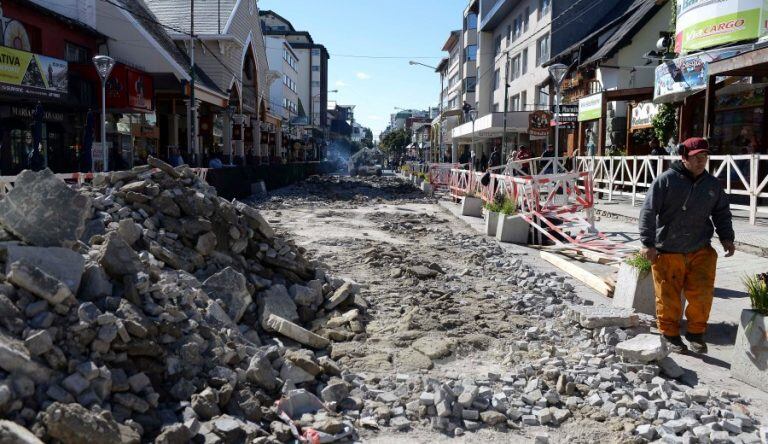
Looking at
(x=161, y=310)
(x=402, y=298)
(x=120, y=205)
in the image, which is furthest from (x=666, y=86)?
(x=161, y=310)

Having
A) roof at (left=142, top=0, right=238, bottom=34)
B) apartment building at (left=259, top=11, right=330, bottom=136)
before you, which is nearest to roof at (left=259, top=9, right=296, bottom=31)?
apartment building at (left=259, top=11, right=330, bottom=136)

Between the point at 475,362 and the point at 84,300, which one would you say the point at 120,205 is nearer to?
the point at 84,300

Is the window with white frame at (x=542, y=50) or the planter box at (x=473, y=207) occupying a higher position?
the window with white frame at (x=542, y=50)

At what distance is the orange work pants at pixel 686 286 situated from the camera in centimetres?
550

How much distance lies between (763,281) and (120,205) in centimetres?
642

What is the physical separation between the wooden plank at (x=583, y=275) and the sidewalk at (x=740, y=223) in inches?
105

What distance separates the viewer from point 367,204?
2430 centimetres

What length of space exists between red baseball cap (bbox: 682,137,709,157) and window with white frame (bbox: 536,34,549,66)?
103ft

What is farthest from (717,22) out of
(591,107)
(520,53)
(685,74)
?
(520,53)

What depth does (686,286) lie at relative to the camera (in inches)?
221

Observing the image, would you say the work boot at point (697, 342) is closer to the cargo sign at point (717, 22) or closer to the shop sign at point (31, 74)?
the cargo sign at point (717, 22)

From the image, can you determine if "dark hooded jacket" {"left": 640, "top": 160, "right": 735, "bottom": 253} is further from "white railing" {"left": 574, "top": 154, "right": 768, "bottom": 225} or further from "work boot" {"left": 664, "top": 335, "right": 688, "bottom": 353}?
"white railing" {"left": 574, "top": 154, "right": 768, "bottom": 225}

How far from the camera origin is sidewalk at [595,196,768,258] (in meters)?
9.49

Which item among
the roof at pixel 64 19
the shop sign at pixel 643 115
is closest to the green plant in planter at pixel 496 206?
the shop sign at pixel 643 115
